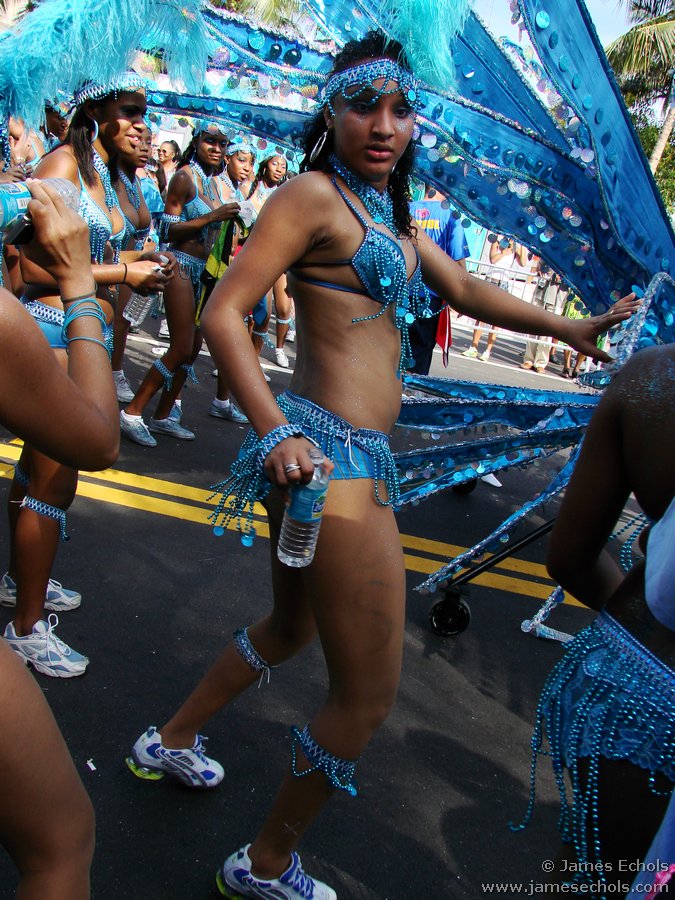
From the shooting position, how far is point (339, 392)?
1.85m

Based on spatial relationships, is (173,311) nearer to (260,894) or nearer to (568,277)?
(568,277)

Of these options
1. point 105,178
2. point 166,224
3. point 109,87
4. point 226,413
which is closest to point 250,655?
point 105,178

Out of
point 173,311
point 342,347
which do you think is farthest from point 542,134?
point 173,311

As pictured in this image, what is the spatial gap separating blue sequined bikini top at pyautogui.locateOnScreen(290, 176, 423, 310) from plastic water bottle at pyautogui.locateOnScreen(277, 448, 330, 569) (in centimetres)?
45

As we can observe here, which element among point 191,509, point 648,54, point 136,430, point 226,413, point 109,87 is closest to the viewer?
point 109,87

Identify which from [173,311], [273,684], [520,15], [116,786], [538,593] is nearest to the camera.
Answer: [116,786]

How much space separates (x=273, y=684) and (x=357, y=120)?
6.52ft

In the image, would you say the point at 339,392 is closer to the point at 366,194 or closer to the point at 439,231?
the point at 366,194

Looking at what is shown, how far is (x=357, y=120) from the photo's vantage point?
73.2 inches

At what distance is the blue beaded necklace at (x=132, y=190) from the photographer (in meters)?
3.31

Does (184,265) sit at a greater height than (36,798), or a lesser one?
greater

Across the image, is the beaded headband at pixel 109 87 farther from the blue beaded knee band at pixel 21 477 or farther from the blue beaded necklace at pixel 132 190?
the blue beaded knee band at pixel 21 477

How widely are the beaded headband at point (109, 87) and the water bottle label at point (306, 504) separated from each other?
2.01m

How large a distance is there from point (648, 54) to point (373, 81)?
71.0 feet
